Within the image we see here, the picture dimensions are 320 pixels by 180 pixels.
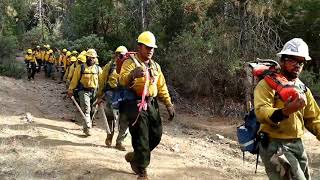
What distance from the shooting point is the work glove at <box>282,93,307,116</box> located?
3.92 meters

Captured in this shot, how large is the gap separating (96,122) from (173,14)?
25.9 feet

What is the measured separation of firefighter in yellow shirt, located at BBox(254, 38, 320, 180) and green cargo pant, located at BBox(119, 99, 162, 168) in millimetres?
2253

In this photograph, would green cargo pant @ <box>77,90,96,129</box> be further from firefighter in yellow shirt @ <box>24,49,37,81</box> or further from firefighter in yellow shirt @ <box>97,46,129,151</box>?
firefighter in yellow shirt @ <box>24,49,37,81</box>

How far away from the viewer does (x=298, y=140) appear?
4.60 metres

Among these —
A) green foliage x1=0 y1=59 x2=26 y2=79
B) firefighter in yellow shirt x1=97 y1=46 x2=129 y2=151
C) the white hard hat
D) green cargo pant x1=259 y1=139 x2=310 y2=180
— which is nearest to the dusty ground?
firefighter in yellow shirt x1=97 y1=46 x2=129 y2=151

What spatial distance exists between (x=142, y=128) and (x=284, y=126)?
8.24 feet

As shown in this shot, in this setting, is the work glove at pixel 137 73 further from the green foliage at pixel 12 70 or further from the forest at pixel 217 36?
the green foliage at pixel 12 70

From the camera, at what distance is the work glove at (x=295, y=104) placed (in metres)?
3.92

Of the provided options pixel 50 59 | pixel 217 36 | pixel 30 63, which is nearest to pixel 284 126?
pixel 217 36

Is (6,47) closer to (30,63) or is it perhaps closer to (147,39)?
(30,63)

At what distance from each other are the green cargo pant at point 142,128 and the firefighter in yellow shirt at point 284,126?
225 centimetres

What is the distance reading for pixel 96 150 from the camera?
9.36 metres

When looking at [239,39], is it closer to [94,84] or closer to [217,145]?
[217,145]

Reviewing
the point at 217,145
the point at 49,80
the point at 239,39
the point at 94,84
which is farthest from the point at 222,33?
Answer: the point at 49,80
